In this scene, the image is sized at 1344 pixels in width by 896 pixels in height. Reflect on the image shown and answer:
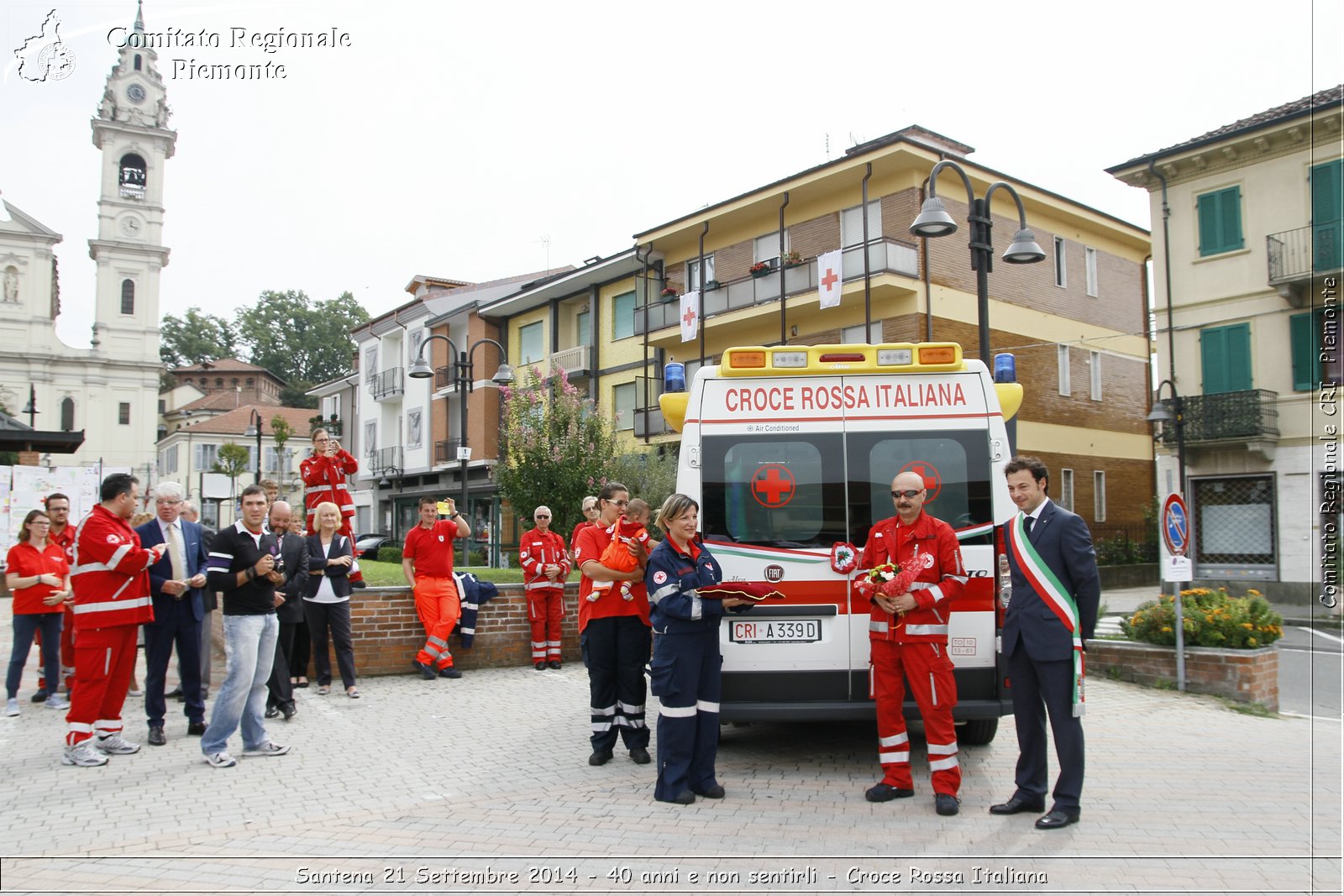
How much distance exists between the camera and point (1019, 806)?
572cm

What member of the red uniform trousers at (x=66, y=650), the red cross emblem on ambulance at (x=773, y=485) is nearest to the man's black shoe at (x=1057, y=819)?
the red cross emblem on ambulance at (x=773, y=485)

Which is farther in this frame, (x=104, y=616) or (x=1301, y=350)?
(x=1301, y=350)

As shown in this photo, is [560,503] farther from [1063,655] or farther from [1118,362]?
[1118,362]

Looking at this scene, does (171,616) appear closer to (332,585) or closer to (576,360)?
(332,585)

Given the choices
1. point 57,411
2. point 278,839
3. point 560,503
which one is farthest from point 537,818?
point 57,411

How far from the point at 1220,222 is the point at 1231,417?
16.1 feet

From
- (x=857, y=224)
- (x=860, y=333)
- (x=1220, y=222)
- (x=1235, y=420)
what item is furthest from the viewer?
(x=857, y=224)

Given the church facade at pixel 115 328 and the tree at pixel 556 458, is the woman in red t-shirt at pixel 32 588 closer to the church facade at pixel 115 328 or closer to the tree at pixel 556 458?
the tree at pixel 556 458

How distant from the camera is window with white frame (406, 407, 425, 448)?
44562mm

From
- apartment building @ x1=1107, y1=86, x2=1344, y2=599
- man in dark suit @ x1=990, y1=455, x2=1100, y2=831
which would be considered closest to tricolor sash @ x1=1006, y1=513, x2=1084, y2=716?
man in dark suit @ x1=990, y1=455, x2=1100, y2=831

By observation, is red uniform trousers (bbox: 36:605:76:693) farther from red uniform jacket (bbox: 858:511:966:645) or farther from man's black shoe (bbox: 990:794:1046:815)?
man's black shoe (bbox: 990:794:1046:815)

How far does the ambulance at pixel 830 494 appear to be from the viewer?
6.59m

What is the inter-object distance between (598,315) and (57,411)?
5201 cm

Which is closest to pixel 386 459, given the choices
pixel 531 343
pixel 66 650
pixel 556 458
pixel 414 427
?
pixel 414 427
